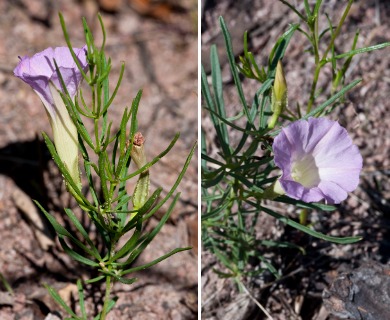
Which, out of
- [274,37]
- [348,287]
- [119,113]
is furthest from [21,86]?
[348,287]

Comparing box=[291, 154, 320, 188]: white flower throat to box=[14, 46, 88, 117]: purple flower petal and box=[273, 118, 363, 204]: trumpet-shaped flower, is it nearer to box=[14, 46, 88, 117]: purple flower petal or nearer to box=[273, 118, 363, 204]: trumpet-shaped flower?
A: box=[273, 118, 363, 204]: trumpet-shaped flower

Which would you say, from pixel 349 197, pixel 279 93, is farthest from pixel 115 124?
pixel 279 93

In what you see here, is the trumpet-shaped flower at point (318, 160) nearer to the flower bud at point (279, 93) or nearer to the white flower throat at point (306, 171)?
the white flower throat at point (306, 171)

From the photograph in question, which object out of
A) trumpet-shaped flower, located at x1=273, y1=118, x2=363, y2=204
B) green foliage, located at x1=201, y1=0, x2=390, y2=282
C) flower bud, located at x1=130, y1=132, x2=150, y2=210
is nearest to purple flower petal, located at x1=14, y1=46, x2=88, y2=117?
flower bud, located at x1=130, y1=132, x2=150, y2=210

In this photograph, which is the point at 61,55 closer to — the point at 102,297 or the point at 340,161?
the point at 340,161

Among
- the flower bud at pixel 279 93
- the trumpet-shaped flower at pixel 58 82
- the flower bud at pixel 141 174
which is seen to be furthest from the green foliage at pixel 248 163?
the trumpet-shaped flower at pixel 58 82

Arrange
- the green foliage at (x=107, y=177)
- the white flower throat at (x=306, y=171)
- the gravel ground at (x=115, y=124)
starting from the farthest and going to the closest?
the gravel ground at (x=115, y=124) < the white flower throat at (x=306, y=171) < the green foliage at (x=107, y=177)

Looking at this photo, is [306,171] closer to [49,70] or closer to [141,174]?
[141,174]
